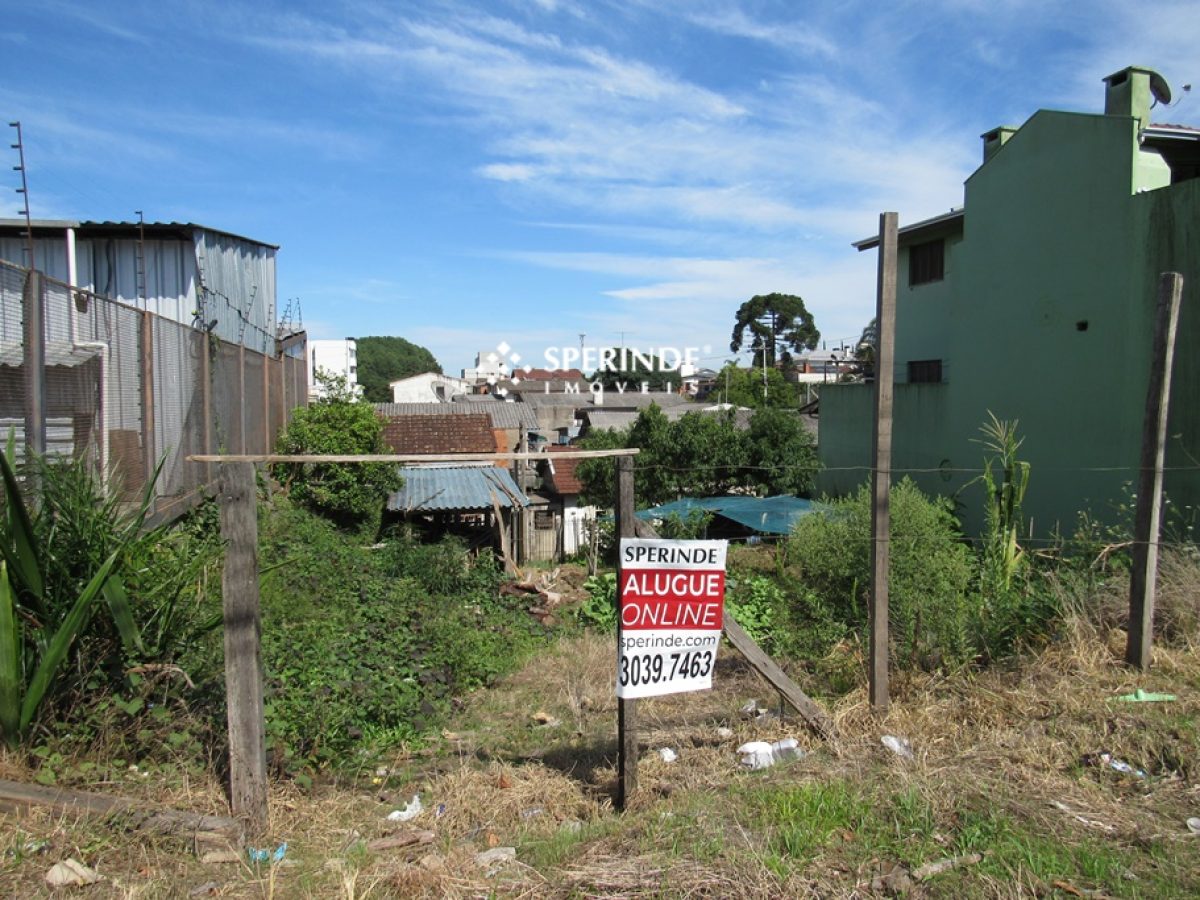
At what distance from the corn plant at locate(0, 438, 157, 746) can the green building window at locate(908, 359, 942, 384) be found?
20.4 meters

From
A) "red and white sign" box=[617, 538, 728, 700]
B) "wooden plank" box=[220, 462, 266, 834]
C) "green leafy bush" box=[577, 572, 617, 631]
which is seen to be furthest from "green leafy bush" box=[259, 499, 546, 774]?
"red and white sign" box=[617, 538, 728, 700]

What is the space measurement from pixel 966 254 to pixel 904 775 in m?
17.5

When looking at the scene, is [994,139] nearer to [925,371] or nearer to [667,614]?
[925,371]

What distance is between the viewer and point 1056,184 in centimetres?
1599

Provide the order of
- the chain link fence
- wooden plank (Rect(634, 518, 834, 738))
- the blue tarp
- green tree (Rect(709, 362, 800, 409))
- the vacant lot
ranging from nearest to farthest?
the vacant lot, wooden plank (Rect(634, 518, 834, 738)), the chain link fence, the blue tarp, green tree (Rect(709, 362, 800, 409))

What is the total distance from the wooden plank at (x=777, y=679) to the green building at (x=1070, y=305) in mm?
8455

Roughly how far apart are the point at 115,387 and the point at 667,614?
4.75 meters

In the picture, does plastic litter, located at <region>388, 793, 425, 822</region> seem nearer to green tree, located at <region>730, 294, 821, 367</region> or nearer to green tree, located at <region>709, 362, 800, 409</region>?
green tree, located at <region>709, 362, 800, 409</region>

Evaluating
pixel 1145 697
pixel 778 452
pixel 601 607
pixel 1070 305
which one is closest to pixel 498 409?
pixel 778 452

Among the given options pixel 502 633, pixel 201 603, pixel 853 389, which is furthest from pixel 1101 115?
pixel 201 603

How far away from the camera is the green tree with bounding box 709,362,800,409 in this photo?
Result: 179 feet

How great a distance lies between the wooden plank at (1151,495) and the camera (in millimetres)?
5367

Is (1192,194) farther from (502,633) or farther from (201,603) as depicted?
(201,603)

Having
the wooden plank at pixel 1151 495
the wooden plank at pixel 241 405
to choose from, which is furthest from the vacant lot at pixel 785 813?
the wooden plank at pixel 241 405
